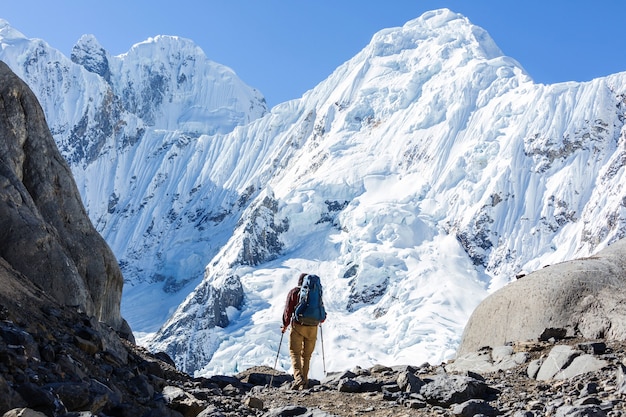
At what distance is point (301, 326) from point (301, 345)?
16.2 inches

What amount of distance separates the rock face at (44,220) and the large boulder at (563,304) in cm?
748

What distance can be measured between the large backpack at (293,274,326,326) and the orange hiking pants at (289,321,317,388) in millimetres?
175

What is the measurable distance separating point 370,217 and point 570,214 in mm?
29065

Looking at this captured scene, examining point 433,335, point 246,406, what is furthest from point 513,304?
point 433,335

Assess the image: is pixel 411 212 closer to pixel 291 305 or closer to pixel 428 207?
pixel 428 207

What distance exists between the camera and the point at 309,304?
1246 centimetres

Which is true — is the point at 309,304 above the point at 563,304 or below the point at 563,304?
above

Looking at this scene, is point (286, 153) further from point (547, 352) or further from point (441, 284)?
point (547, 352)

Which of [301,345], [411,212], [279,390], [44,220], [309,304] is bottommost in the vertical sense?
[279,390]

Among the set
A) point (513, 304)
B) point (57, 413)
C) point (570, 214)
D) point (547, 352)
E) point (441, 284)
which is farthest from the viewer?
point (570, 214)

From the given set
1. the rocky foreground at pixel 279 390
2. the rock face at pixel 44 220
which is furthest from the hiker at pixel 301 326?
the rock face at pixel 44 220

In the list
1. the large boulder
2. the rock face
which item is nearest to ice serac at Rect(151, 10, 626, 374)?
the large boulder

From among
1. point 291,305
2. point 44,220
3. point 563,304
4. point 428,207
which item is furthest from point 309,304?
point 428,207

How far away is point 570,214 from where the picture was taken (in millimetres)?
116125
